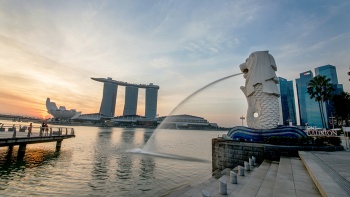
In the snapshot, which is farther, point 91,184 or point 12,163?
point 12,163

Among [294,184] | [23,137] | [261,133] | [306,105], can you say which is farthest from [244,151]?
[306,105]

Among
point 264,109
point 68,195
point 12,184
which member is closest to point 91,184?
point 68,195

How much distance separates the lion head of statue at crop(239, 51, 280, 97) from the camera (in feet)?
62.2

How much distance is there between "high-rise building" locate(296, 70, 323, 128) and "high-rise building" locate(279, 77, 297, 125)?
740 cm

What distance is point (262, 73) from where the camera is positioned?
1944 cm

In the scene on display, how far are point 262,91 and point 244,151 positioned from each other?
767 cm

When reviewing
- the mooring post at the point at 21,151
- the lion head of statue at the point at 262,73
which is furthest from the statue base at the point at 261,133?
the mooring post at the point at 21,151

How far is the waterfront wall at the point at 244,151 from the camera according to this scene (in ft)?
40.8

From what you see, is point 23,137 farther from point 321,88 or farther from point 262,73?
point 321,88

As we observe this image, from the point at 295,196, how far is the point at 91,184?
10.6 meters

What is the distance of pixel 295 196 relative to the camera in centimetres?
551

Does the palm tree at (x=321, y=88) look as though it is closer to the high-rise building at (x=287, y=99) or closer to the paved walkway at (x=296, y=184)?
the paved walkway at (x=296, y=184)

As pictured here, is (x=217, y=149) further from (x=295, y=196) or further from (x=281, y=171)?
(x=295, y=196)

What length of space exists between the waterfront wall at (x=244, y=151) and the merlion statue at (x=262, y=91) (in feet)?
16.0
